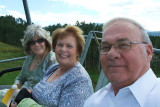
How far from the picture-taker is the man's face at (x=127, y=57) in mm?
1175

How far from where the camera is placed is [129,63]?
1.17 m

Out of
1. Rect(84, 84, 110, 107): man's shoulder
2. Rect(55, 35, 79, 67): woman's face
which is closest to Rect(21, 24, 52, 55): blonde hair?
Rect(55, 35, 79, 67): woman's face

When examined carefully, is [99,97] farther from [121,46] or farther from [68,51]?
[68,51]

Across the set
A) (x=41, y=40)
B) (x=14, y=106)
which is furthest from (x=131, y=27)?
(x=41, y=40)

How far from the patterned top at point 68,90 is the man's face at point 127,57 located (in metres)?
0.63

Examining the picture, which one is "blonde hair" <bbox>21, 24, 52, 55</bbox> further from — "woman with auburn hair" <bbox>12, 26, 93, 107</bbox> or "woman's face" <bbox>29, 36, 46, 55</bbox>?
"woman with auburn hair" <bbox>12, 26, 93, 107</bbox>

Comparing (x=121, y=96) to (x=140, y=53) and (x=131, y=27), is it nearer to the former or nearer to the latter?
(x=140, y=53)

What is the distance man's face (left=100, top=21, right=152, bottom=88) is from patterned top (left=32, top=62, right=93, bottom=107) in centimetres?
63

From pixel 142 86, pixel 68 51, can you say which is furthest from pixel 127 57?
pixel 68 51

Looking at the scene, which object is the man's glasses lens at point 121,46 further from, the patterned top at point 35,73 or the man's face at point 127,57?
the patterned top at point 35,73

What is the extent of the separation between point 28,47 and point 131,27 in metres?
2.05

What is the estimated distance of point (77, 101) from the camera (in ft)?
5.86

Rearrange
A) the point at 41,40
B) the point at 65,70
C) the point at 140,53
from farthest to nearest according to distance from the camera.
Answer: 1. the point at 41,40
2. the point at 65,70
3. the point at 140,53

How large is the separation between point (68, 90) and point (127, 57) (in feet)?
2.71
